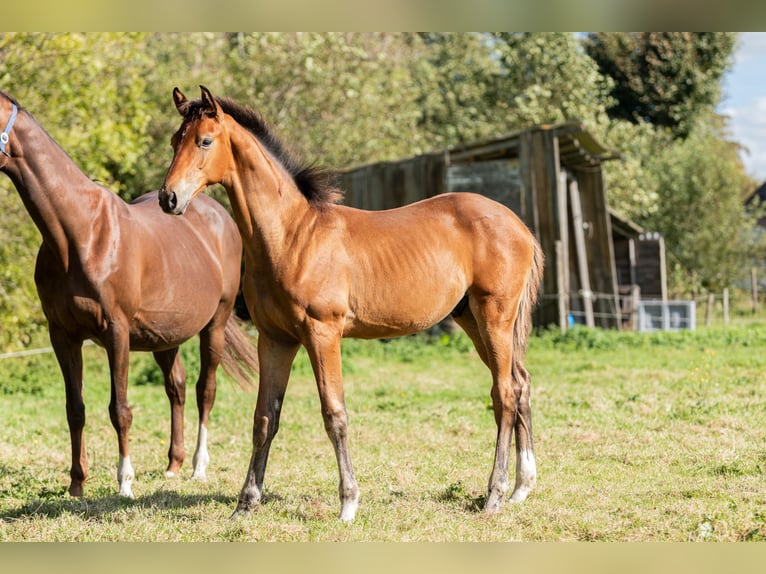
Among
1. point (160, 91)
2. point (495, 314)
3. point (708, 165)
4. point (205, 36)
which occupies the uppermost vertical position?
point (205, 36)

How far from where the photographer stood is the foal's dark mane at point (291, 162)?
15.8 feet

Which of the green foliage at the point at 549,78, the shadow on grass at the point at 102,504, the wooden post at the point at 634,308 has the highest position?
the green foliage at the point at 549,78

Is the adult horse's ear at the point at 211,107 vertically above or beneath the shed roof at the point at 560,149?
beneath

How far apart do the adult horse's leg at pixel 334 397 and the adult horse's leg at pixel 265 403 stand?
1.02 ft

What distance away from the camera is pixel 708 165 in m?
25.2

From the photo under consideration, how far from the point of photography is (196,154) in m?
4.48

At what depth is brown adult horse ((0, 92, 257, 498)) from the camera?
216 inches

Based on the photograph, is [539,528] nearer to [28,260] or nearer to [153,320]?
[153,320]

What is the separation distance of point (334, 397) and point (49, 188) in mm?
2400

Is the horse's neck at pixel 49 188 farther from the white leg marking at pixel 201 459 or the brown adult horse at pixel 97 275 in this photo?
the white leg marking at pixel 201 459

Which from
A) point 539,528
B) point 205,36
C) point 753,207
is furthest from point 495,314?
point 753,207

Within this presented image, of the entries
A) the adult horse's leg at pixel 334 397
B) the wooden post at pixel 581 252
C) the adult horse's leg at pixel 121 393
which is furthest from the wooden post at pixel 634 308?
the adult horse's leg at pixel 334 397

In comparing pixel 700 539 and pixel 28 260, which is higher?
pixel 28 260

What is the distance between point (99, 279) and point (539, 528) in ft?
10.4
